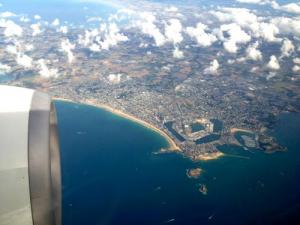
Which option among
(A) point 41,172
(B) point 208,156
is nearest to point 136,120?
(B) point 208,156

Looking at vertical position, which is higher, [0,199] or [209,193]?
[0,199]

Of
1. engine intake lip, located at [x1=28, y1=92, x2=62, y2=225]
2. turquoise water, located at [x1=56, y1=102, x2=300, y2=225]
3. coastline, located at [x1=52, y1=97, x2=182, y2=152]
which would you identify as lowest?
coastline, located at [x1=52, y1=97, x2=182, y2=152]

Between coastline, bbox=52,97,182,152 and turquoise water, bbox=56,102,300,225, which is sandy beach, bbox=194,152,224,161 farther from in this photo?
coastline, bbox=52,97,182,152

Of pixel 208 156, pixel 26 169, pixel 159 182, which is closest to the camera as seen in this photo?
pixel 26 169

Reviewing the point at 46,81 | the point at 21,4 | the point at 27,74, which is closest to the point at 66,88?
the point at 46,81

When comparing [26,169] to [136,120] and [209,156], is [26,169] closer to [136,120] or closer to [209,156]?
[209,156]

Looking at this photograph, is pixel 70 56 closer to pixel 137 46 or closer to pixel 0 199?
pixel 137 46

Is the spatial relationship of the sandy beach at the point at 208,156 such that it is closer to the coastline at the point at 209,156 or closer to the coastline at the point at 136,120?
the coastline at the point at 209,156

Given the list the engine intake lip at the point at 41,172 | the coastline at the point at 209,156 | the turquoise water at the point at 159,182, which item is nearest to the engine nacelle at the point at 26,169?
the engine intake lip at the point at 41,172

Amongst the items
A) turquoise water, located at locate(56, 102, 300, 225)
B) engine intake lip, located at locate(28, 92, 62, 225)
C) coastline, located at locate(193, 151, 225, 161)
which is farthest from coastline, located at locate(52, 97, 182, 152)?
engine intake lip, located at locate(28, 92, 62, 225)
